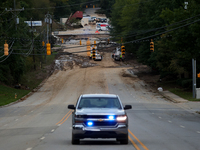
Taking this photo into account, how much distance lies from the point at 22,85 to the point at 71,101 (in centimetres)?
1704

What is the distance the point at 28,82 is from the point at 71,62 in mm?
20126

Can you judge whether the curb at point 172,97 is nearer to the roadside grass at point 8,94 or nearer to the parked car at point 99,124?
the roadside grass at point 8,94

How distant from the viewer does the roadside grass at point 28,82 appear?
144ft

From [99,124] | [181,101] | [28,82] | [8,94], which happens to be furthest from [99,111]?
[28,82]

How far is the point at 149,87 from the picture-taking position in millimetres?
54906

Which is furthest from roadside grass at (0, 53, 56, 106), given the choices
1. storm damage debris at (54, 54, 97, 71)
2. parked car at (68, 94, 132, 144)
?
parked car at (68, 94, 132, 144)

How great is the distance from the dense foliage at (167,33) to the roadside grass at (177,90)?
1.76m

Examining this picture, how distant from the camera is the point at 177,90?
50.5m

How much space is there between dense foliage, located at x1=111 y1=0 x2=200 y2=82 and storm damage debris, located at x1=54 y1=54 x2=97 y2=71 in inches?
455

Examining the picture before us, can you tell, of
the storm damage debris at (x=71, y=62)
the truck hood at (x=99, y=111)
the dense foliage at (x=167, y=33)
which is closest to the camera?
the truck hood at (x=99, y=111)

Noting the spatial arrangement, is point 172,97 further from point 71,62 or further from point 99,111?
point 71,62

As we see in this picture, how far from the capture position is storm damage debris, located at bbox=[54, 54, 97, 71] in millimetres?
73088

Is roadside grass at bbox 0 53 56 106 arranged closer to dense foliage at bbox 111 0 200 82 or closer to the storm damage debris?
the storm damage debris

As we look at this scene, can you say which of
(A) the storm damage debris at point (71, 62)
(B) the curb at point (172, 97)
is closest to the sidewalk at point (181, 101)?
(B) the curb at point (172, 97)
